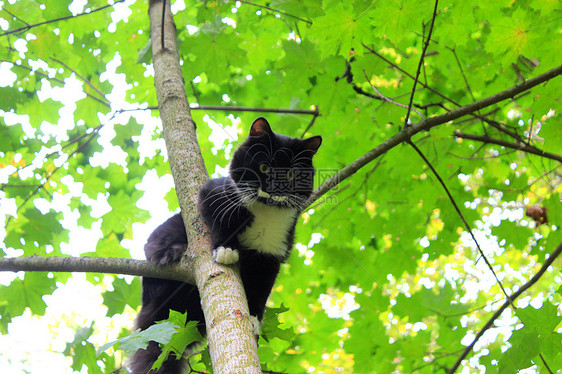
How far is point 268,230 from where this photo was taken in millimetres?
2795

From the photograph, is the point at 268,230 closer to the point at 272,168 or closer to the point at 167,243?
the point at 272,168

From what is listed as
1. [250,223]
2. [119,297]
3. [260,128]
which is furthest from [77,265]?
[260,128]

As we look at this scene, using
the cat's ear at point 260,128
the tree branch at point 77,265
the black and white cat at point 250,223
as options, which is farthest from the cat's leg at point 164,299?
the cat's ear at point 260,128

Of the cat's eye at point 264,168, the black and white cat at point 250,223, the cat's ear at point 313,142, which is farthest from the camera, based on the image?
the cat's ear at point 313,142

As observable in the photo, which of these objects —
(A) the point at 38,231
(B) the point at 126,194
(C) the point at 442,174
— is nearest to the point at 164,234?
(A) the point at 38,231

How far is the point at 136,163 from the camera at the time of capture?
14.9 feet

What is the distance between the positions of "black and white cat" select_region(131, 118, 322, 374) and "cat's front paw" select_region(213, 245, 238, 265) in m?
0.16

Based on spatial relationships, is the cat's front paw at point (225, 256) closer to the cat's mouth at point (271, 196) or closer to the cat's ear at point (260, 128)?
the cat's mouth at point (271, 196)

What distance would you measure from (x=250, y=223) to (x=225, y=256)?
2.02ft

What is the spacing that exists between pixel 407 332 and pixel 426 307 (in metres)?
0.82

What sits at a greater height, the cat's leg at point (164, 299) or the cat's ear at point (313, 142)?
the cat's ear at point (313, 142)

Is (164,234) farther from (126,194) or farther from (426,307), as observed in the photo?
(426,307)

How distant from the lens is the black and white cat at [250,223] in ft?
8.39

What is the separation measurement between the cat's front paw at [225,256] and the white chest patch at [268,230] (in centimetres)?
40
